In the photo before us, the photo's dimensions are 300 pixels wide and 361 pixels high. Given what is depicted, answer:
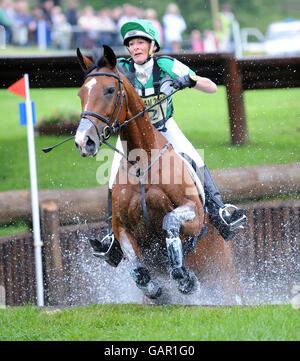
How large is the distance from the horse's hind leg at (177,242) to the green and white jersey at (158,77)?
82 centimetres

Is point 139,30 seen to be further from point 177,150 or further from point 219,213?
point 219,213

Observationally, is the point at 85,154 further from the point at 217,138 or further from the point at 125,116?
the point at 217,138

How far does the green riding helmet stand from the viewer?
5270mm

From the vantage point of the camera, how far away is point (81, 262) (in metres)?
A: 8.30

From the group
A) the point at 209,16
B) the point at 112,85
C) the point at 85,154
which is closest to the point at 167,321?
the point at 85,154

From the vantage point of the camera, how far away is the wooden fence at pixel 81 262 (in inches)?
316

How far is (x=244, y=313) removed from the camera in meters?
4.91

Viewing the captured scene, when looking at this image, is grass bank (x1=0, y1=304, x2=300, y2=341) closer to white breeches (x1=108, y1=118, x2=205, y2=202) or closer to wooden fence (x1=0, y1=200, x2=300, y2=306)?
white breeches (x1=108, y1=118, x2=205, y2=202)

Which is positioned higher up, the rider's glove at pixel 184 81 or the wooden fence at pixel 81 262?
the rider's glove at pixel 184 81

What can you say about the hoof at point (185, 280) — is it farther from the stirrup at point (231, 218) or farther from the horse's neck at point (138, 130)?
the horse's neck at point (138, 130)

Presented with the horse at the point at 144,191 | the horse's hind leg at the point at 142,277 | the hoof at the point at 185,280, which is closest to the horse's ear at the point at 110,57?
the horse at the point at 144,191

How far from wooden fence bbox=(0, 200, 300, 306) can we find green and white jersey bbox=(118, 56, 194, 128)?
107 inches

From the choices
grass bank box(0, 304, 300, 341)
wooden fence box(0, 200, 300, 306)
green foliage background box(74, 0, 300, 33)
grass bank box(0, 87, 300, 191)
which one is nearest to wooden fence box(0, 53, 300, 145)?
grass bank box(0, 87, 300, 191)

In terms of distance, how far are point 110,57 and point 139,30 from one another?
495 mm
